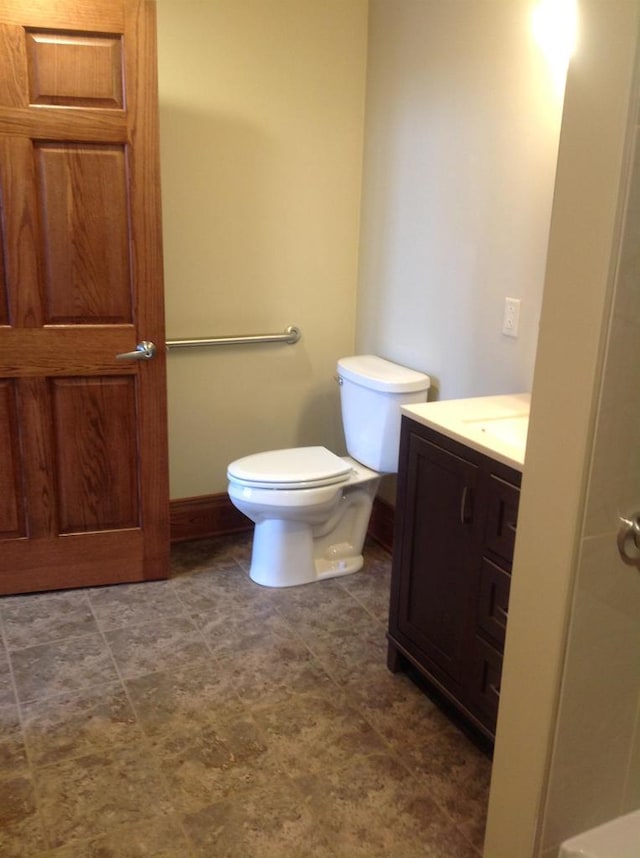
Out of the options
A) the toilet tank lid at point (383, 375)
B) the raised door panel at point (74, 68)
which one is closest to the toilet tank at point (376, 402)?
the toilet tank lid at point (383, 375)

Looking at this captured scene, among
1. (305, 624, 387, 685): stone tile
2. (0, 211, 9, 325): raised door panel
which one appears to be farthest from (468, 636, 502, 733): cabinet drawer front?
(0, 211, 9, 325): raised door panel

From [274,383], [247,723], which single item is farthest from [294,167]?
[247,723]

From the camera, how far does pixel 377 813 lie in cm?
183

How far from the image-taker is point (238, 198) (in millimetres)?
3018

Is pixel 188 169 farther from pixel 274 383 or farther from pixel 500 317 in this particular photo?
pixel 500 317

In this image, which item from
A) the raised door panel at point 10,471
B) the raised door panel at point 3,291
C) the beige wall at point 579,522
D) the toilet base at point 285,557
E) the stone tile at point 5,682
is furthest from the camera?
the toilet base at point 285,557

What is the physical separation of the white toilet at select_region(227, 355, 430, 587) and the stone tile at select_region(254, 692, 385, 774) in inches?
27.2

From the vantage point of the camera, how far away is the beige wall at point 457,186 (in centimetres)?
228

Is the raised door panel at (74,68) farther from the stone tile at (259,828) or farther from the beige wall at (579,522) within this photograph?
the stone tile at (259,828)

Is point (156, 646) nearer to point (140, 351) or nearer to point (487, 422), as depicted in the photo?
point (140, 351)

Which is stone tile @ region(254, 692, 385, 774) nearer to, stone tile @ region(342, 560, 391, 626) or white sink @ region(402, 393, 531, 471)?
stone tile @ region(342, 560, 391, 626)

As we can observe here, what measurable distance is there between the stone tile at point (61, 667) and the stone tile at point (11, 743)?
→ 0.07m

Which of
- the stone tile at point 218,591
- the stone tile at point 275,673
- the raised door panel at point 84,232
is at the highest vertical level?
the raised door panel at point 84,232

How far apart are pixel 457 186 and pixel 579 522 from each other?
5.62ft
